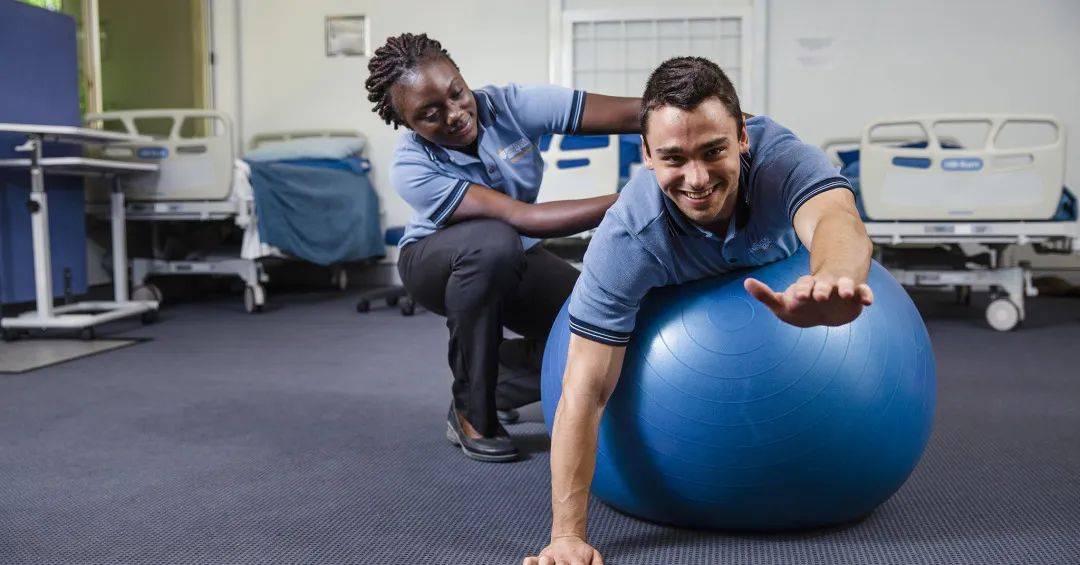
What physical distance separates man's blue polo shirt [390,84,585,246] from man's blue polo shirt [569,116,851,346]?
2.04 ft

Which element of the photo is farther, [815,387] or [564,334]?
[564,334]

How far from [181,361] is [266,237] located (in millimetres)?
1415

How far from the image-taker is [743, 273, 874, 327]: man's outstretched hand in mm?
882

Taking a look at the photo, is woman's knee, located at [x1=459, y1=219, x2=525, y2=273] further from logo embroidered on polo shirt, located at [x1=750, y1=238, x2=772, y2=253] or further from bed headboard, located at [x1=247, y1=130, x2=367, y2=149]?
bed headboard, located at [x1=247, y1=130, x2=367, y2=149]

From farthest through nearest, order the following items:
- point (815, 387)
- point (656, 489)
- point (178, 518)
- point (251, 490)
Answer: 1. point (251, 490)
2. point (178, 518)
3. point (656, 489)
4. point (815, 387)

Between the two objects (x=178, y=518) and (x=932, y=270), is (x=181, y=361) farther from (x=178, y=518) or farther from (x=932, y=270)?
(x=932, y=270)

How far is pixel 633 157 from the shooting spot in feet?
15.6

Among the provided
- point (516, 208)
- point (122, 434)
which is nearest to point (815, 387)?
point (516, 208)

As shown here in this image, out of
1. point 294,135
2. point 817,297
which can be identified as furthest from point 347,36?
point 817,297

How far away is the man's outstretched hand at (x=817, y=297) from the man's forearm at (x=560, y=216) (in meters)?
0.75

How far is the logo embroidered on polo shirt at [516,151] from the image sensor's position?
1880mm

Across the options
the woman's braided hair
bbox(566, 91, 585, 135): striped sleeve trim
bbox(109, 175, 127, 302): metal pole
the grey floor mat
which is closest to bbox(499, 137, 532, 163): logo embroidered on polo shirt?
bbox(566, 91, 585, 135): striped sleeve trim

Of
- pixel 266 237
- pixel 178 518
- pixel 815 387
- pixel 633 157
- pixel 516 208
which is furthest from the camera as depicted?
pixel 633 157

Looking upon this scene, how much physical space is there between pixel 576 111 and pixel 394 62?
0.41 meters
